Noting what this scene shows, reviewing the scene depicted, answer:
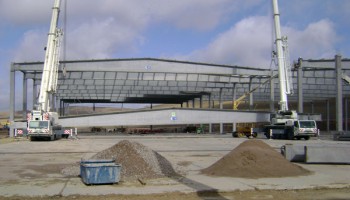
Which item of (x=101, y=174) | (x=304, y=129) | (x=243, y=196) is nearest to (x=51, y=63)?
(x=304, y=129)

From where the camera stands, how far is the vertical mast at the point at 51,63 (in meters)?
44.8

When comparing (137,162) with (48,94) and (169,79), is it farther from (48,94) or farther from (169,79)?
(169,79)

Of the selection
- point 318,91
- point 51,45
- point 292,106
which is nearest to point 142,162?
point 51,45

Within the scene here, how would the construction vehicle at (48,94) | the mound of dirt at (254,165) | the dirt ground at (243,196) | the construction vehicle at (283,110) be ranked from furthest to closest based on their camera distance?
the construction vehicle at (283,110)
the construction vehicle at (48,94)
the mound of dirt at (254,165)
the dirt ground at (243,196)

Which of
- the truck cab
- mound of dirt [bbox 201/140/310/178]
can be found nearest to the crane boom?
the truck cab

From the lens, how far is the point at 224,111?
55312mm

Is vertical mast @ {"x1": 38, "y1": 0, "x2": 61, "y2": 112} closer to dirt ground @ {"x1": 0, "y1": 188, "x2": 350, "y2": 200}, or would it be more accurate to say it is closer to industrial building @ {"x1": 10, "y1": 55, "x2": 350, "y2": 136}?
industrial building @ {"x1": 10, "y1": 55, "x2": 350, "y2": 136}

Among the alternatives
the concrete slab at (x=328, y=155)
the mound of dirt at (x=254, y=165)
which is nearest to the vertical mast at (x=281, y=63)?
the concrete slab at (x=328, y=155)

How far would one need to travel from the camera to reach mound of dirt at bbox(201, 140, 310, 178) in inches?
570

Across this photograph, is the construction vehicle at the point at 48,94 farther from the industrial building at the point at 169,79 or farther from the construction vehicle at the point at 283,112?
the construction vehicle at the point at 283,112

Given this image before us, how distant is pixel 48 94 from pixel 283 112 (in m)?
26.0

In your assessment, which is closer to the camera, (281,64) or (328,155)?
(328,155)

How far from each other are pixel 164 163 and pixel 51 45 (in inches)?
1339

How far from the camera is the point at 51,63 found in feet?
150
